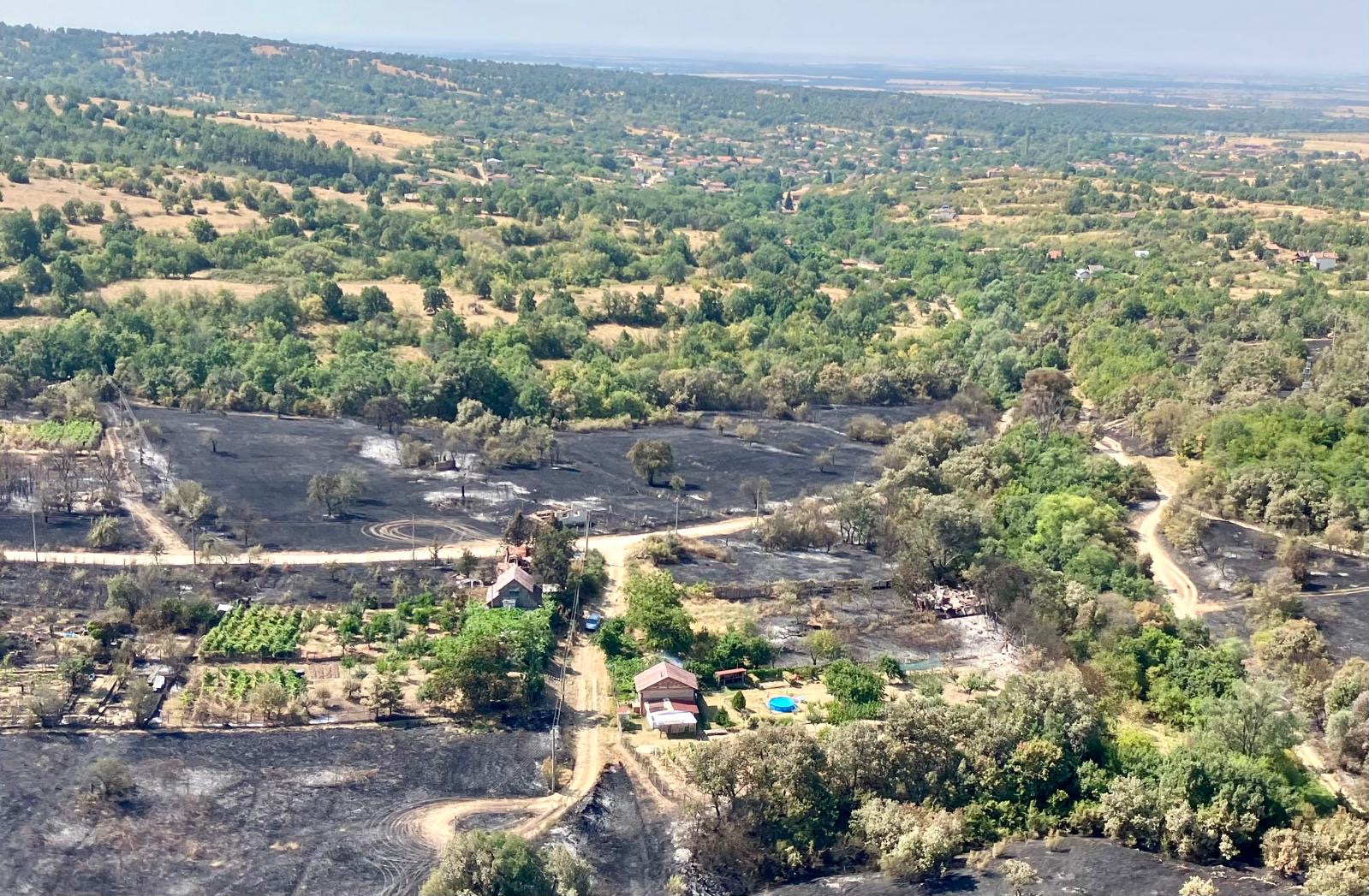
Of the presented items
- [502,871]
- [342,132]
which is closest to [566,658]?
[502,871]

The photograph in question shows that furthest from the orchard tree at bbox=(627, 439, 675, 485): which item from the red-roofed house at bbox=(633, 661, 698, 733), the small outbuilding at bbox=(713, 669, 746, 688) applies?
the red-roofed house at bbox=(633, 661, 698, 733)

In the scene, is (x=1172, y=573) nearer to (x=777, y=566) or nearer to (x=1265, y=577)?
(x=1265, y=577)

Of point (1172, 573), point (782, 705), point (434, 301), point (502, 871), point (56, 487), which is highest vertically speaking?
point (434, 301)

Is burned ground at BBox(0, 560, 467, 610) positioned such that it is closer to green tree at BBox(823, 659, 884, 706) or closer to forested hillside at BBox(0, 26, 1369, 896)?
forested hillside at BBox(0, 26, 1369, 896)

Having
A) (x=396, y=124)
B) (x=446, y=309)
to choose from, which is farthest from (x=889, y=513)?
(x=396, y=124)

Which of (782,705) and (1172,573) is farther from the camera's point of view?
(1172,573)

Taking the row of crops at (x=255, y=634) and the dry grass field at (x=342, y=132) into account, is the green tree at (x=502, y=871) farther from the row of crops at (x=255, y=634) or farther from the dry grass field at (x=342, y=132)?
the dry grass field at (x=342, y=132)
